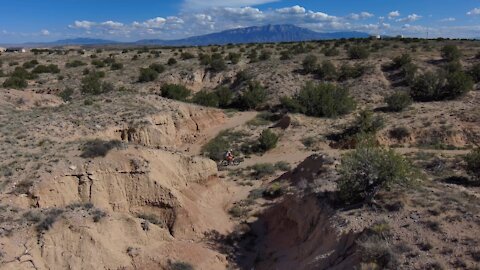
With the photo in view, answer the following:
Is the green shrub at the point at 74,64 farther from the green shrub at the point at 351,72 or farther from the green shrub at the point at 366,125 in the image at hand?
the green shrub at the point at 366,125

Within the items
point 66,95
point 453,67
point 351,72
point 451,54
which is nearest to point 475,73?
point 453,67

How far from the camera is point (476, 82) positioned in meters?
32.2

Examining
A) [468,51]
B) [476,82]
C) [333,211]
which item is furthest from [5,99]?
[468,51]

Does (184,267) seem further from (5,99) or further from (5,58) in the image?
(5,58)

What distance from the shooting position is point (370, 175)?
11.9 meters

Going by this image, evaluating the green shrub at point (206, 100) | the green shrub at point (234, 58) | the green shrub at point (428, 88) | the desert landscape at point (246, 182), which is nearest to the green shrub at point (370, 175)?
the desert landscape at point (246, 182)

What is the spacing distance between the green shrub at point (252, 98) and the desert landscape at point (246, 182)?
1.06 feet

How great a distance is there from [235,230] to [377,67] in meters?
28.0

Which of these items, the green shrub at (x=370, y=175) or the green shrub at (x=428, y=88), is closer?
the green shrub at (x=370, y=175)

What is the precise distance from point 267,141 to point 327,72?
1634 cm

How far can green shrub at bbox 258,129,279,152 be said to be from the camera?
23.6 meters

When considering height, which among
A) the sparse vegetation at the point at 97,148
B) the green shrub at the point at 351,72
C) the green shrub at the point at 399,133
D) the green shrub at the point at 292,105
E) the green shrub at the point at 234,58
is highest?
the green shrub at the point at 234,58

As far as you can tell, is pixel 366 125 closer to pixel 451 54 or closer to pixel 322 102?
pixel 322 102

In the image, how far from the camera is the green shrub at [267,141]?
23.6 m
